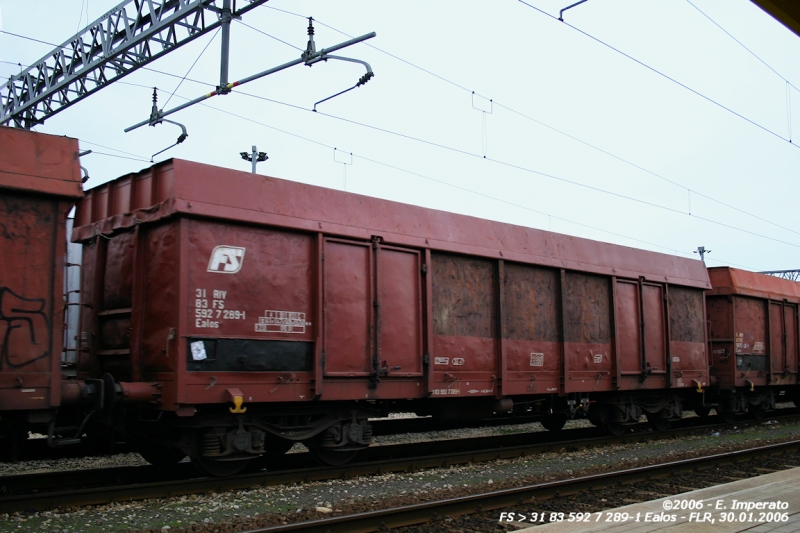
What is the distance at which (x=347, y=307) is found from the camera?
28.6ft

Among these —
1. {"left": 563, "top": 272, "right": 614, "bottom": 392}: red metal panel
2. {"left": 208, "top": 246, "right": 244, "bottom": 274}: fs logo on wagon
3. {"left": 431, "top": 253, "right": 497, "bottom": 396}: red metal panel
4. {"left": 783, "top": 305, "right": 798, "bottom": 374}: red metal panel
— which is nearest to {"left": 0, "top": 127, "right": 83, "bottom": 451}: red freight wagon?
{"left": 208, "top": 246, "right": 244, "bottom": 274}: fs logo on wagon

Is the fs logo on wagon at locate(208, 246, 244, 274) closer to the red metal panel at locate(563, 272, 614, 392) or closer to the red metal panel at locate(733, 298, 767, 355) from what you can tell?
the red metal panel at locate(563, 272, 614, 392)

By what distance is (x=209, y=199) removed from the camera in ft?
25.1

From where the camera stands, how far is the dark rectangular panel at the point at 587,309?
12.0m

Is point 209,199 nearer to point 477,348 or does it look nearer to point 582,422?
point 477,348

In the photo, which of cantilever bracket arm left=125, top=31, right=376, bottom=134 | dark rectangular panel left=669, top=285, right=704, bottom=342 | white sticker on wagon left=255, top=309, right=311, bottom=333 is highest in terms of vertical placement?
cantilever bracket arm left=125, top=31, right=376, bottom=134

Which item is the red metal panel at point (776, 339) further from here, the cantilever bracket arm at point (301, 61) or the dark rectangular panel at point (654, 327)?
the cantilever bracket arm at point (301, 61)

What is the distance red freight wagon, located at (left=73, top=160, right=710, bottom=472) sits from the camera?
751 cm

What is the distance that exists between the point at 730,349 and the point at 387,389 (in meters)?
10.4

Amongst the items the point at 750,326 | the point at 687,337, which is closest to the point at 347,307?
the point at 687,337

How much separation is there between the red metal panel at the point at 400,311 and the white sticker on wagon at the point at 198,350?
2.48 metres

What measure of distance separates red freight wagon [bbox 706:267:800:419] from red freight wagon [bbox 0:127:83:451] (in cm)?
1439

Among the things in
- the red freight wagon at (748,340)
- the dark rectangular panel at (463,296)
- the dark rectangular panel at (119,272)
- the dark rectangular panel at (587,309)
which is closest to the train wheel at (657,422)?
the red freight wagon at (748,340)

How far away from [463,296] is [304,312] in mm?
2868
